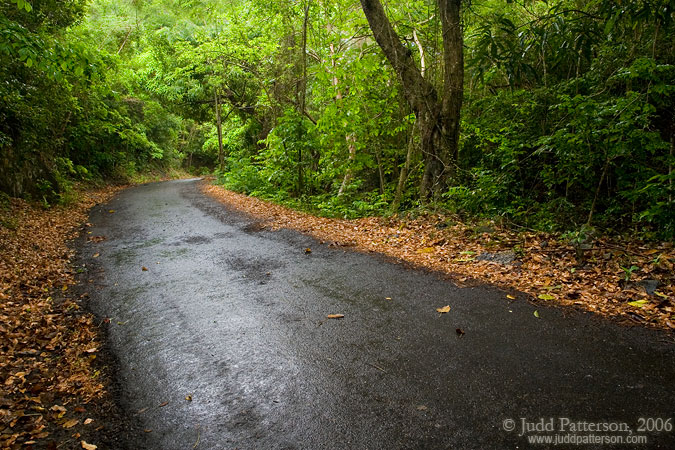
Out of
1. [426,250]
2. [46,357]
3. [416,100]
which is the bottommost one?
[46,357]

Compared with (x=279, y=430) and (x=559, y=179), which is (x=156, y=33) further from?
(x=279, y=430)

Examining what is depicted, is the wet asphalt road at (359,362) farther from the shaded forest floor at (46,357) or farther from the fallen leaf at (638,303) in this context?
the fallen leaf at (638,303)

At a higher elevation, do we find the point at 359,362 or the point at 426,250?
the point at 426,250

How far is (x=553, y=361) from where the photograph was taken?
120 inches

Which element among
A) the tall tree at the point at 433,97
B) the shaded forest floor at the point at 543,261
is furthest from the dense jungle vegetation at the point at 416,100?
the shaded forest floor at the point at 543,261

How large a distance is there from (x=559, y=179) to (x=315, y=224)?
16.9ft

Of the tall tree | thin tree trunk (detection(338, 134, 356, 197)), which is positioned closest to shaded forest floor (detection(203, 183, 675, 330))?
the tall tree

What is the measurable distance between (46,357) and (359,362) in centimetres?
308

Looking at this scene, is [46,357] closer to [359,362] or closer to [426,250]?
[359,362]

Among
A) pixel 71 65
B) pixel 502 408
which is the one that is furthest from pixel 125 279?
pixel 502 408

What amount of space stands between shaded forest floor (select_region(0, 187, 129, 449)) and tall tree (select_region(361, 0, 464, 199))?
684 cm

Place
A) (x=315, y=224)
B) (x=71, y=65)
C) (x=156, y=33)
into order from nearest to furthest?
(x=71, y=65), (x=315, y=224), (x=156, y=33)

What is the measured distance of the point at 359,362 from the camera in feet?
10.6

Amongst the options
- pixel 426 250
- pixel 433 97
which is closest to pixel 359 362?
pixel 426 250
